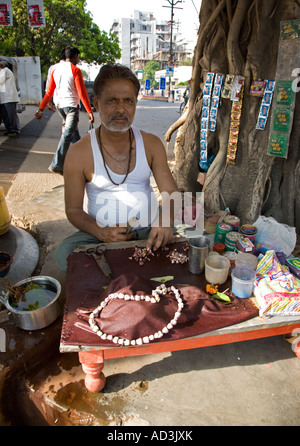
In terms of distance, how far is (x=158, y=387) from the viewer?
185 centimetres

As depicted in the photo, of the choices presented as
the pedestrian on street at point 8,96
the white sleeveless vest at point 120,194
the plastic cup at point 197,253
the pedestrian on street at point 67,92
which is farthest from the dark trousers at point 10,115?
the plastic cup at point 197,253

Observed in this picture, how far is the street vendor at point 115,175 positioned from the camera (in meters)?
2.27

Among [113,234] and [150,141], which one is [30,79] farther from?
[113,234]

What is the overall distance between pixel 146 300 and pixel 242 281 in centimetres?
60

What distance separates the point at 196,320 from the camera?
1.67 metres

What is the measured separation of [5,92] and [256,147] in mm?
6975

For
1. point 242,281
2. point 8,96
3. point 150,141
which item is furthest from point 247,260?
point 8,96

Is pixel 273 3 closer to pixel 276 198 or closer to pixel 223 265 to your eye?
pixel 276 198

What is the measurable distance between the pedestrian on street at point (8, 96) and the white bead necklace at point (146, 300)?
25.7 ft

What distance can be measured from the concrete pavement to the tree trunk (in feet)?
6.22

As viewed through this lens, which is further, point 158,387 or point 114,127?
point 114,127

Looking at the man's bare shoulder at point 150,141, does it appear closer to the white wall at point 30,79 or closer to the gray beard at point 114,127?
the gray beard at point 114,127

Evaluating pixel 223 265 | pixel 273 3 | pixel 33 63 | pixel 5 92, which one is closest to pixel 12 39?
pixel 33 63
